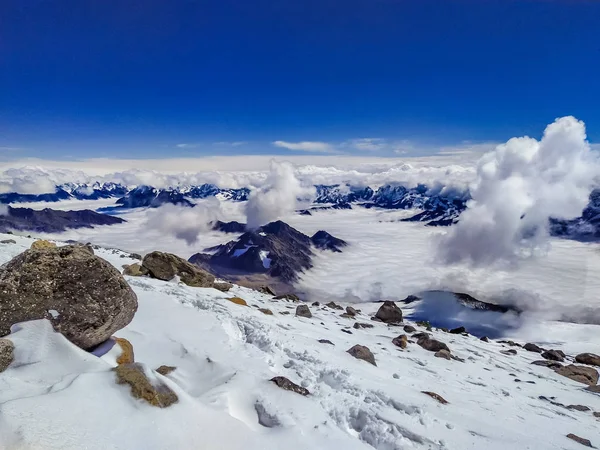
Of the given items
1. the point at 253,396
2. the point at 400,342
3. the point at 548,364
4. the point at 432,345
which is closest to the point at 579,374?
the point at 548,364

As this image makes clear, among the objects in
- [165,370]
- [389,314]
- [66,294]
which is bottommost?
[389,314]

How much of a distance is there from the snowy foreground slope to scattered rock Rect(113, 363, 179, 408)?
131mm

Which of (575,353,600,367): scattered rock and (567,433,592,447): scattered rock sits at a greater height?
(567,433,592,447): scattered rock

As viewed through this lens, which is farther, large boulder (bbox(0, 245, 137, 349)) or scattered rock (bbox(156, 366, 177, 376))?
scattered rock (bbox(156, 366, 177, 376))

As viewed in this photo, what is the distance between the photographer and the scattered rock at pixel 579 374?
2194 cm

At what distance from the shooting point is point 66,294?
8.70m

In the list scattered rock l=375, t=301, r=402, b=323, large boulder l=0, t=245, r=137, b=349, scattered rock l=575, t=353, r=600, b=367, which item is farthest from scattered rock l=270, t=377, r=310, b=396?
scattered rock l=575, t=353, r=600, b=367

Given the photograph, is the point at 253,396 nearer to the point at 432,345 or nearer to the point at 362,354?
the point at 362,354

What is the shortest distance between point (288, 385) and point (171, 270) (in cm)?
1591

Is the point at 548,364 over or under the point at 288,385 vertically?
under

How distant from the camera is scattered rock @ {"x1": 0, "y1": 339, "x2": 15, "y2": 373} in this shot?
7.03m

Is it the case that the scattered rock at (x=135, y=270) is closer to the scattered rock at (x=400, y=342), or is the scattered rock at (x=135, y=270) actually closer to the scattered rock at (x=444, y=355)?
the scattered rock at (x=400, y=342)

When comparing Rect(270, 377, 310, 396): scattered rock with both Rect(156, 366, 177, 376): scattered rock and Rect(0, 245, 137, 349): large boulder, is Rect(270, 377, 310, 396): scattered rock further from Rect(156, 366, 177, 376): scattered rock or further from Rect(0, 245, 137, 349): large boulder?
Rect(0, 245, 137, 349): large boulder

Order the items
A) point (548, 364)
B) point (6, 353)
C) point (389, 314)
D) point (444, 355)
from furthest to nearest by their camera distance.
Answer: point (389, 314) < point (548, 364) < point (444, 355) < point (6, 353)
